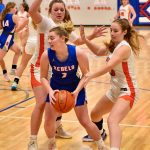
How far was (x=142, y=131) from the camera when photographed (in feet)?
20.0

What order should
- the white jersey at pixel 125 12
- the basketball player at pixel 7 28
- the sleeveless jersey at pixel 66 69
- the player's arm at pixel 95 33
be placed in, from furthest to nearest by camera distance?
the white jersey at pixel 125 12 < the basketball player at pixel 7 28 < the player's arm at pixel 95 33 < the sleeveless jersey at pixel 66 69

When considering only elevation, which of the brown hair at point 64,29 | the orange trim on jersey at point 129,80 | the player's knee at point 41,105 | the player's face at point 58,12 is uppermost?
the player's face at point 58,12

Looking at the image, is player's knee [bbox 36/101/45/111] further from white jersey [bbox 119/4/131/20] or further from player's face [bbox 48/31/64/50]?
white jersey [bbox 119/4/131/20]

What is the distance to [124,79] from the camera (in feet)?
16.5

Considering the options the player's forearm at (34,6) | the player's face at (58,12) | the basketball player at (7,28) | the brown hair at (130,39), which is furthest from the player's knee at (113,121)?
the basketball player at (7,28)

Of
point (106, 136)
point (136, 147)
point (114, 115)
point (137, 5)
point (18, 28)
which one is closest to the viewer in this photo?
point (114, 115)

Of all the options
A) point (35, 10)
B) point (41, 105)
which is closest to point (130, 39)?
point (35, 10)

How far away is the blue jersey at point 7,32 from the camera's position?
377 inches

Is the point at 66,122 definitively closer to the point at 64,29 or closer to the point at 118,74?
the point at 118,74

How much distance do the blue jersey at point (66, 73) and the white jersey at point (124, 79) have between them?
0.49 meters

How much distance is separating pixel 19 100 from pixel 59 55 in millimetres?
3473

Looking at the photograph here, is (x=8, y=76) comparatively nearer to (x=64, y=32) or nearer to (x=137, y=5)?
(x=64, y=32)

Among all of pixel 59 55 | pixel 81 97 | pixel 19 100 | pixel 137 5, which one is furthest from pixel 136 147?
pixel 137 5

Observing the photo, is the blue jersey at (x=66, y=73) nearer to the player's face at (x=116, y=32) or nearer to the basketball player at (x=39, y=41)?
the basketball player at (x=39, y=41)
